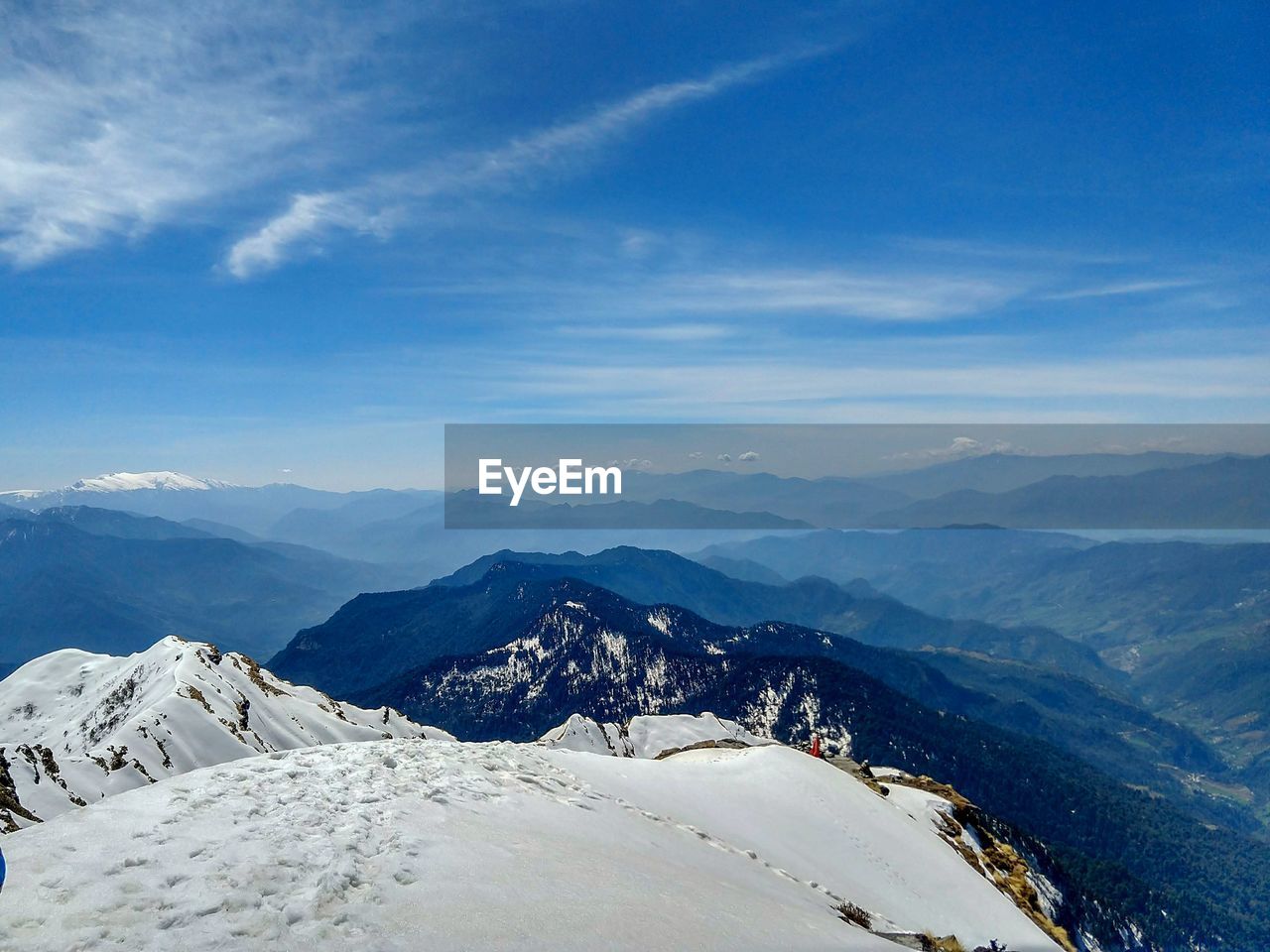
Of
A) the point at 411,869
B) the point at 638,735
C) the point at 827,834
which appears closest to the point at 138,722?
the point at 827,834

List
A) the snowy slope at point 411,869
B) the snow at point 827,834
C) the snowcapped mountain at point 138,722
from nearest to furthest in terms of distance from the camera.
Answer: the snowy slope at point 411,869
the snow at point 827,834
the snowcapped mountain at point 138,722

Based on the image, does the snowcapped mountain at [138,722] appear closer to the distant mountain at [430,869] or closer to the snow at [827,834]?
the distant mountain at [430,869]

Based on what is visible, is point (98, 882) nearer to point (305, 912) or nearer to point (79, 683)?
point (305, 912)

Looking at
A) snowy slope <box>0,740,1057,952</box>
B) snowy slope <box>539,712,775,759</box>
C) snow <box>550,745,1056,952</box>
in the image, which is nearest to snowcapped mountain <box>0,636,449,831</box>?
snowy slope <box>0,740,1057,952</box>

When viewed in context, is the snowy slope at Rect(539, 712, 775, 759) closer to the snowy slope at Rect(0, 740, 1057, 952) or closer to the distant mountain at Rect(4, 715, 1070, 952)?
the distant mountain at Rect(4, 715, 1070, 952)

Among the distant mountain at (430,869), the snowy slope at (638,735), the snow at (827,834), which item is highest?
the distant mountain at (430,869)

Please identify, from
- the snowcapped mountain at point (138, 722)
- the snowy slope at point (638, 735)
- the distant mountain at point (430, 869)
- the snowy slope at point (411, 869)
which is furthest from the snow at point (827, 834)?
the snowy slope at point (638, 735)

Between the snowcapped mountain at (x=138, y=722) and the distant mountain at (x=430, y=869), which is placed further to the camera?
the snowcapped mountain at (x=138, y=722)

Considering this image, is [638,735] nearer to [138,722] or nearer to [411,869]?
[138,722]
